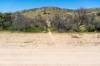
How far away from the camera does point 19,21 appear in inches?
773

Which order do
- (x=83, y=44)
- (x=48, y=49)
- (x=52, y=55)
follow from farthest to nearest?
1. (x=83, y=44)
2. (x=48, y=49)
3. (x=52, y=55)

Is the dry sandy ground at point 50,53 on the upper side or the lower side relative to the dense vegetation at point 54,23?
lower

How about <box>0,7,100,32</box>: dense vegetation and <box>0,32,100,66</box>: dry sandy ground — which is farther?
<box>0,7,100,32</box>: dense vegetation

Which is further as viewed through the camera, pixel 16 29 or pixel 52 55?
pixel 16 29

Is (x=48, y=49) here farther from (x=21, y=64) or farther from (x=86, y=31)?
(x=86, y=31)

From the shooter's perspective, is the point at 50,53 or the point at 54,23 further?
the point at 54,23

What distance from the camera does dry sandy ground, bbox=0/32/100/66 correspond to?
30.1ft

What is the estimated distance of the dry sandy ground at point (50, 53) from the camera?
9.17 m

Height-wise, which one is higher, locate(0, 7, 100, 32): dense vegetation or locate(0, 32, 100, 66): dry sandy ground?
locate(0, 7, 100, 32): dense vegetation

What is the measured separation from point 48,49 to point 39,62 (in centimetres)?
223

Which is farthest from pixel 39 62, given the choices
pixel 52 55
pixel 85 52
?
pixel 85 52

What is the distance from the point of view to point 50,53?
34.5 ft

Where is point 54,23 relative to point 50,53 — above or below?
above

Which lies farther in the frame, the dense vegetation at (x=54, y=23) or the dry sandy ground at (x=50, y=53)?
the dense vegetation at (x=54, y=23)
